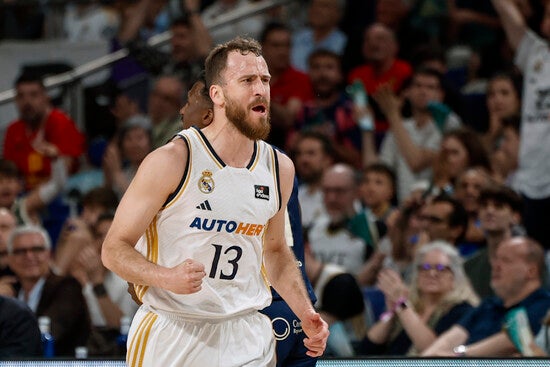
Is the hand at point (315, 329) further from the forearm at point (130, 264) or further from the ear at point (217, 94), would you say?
the ear at point (217, 94)

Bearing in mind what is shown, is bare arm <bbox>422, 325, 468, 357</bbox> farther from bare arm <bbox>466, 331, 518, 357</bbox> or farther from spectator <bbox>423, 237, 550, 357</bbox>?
bare arm <bbox>466, 331, 518, 357</bbox>

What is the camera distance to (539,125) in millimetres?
9633

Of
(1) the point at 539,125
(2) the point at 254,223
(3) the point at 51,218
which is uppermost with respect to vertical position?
(2) the point at 254,223

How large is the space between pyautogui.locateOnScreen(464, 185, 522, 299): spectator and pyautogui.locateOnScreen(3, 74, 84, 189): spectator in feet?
14.7

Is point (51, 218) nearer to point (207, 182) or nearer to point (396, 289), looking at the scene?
point (396, 289)

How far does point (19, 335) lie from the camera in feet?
22.5

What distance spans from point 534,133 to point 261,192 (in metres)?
5.26

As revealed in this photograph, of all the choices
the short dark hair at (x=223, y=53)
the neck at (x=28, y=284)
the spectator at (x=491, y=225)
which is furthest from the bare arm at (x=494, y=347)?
the neck at (x=28, y=284)

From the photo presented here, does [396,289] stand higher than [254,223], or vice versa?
[254,223]

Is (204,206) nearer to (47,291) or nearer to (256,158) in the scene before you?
(256,158)

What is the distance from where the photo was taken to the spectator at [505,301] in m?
7.49

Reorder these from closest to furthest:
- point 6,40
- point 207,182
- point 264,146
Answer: point 207,182 → point 264,146 → point 6,40

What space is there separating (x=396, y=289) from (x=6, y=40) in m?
7.56

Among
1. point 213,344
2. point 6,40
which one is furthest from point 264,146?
point 6,40
